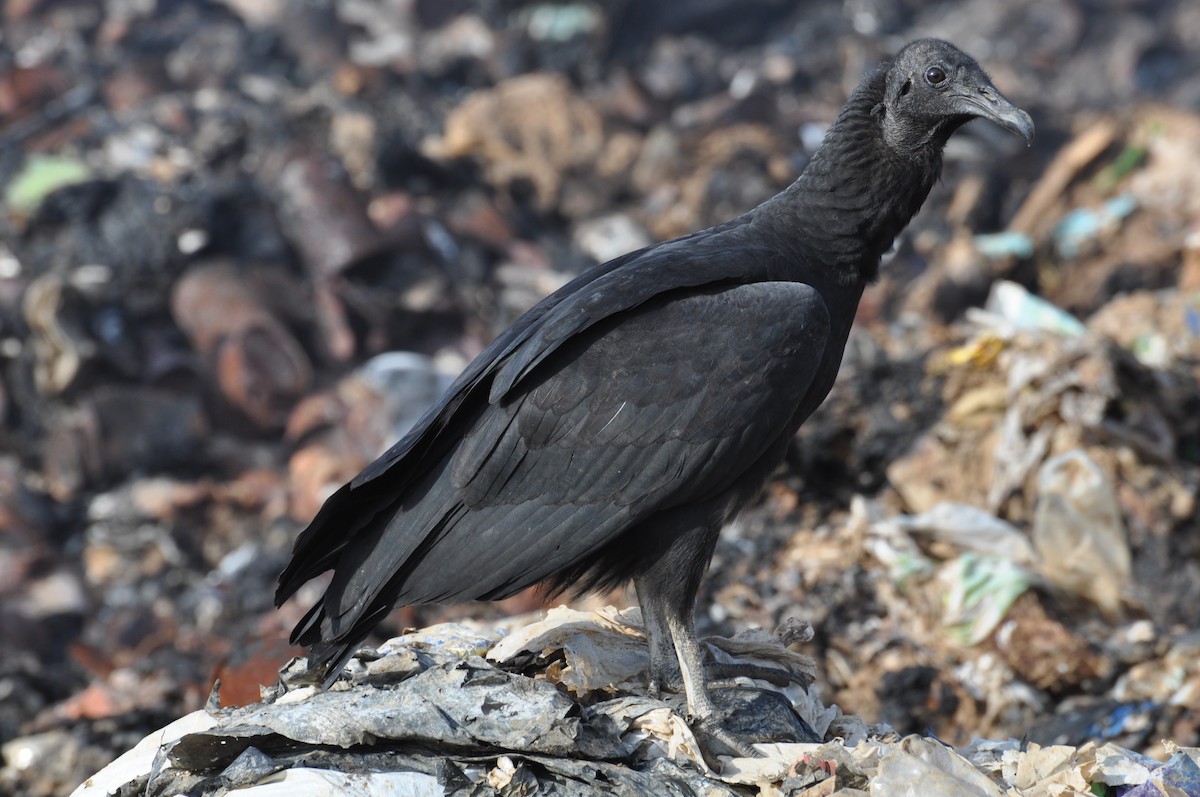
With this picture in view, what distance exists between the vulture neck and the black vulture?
0.54ft

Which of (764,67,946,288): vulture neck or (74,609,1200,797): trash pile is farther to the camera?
(764,67,946,288): vulture neck

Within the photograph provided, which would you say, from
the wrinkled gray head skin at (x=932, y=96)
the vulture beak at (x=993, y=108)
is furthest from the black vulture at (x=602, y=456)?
the wrinkled gray head skin at (x=932, y=96)

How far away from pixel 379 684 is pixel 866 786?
1091 mm

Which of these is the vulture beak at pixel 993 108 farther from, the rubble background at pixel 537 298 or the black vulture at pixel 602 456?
the rubble background at pixel 537 298

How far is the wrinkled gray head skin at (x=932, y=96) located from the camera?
3.05 metres

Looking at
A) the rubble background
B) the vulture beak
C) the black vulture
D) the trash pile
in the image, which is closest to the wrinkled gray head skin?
the vulture beak

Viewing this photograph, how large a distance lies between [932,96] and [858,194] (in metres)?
0.30

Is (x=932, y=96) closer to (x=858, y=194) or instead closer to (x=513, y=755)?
(x=858, y=194)

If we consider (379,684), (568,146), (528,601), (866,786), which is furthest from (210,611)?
(568,146)

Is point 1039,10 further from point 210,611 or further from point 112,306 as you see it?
point 210,611

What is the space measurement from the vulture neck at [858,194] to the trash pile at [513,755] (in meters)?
1.14

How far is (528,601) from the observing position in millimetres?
4965

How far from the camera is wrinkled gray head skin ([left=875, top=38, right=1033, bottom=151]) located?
305 centimetres

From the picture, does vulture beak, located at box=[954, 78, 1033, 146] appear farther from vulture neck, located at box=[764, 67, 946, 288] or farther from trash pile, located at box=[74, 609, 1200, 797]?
trash pile, located at box=[74, 609, 1200, 797]
